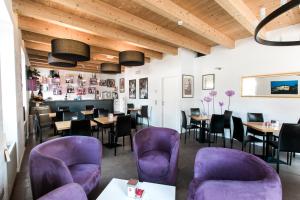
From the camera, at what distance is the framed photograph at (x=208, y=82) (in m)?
5.66

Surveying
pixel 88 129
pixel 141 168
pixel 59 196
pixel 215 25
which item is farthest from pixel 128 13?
pixel 59 196

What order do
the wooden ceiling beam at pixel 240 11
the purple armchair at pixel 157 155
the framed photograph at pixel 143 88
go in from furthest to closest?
the framed photograph at pixel 143 88, the wooden ceiling beam at pixel 240 11, the purple armchair at pixel 157 155

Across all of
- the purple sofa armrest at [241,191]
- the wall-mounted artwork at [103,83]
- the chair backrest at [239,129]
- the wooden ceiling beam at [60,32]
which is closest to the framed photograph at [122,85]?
the wall-mounted artwork at [103,83]

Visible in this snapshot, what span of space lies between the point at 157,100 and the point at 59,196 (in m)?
5.82

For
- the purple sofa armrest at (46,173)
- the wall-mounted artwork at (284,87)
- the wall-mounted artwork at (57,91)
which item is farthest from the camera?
the wall-mounted artwork at (57,91)

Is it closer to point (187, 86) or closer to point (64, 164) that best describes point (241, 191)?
point (64, 164)

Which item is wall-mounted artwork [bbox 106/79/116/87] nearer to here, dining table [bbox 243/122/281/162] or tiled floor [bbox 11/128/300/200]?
tiled floor [bbox 11/128/300/200]

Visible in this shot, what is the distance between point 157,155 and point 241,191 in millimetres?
1439

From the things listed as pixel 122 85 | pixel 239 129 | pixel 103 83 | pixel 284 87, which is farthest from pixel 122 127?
pixel 103 83

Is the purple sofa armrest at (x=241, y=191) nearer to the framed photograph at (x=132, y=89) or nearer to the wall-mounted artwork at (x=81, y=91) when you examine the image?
the framed photograph at (x=132, y=89)

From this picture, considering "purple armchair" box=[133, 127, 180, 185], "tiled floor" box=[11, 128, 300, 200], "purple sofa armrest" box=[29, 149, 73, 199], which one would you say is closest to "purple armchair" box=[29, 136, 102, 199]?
"purple sofa armrest" box=[29, 149, 73, 199]

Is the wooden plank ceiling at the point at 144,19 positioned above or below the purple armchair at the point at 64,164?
above

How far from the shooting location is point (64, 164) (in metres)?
1.65

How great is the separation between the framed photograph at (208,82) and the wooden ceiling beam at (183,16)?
4.53 feet
